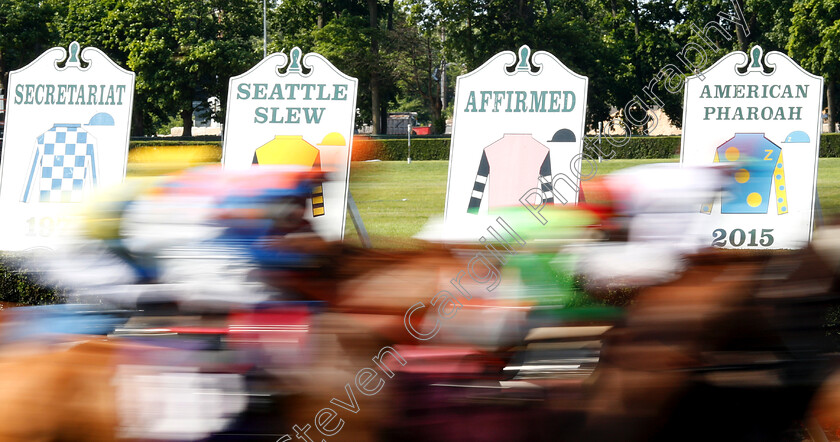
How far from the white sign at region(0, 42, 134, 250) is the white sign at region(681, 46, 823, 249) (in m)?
5.19

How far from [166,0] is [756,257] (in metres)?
36.7

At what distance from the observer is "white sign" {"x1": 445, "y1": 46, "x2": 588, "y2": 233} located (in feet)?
22.5

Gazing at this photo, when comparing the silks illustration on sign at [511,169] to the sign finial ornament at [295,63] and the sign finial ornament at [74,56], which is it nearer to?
the sign finial ornament at [295,63]

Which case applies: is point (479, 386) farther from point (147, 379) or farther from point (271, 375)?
point (147, 379)

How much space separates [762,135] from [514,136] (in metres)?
2.18

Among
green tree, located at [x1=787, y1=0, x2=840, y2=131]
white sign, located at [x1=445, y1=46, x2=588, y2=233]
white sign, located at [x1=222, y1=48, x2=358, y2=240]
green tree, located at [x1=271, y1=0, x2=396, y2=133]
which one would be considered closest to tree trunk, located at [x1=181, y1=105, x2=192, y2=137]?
green tree, located at [x1=271, y1=0, x2=396, y2=133]

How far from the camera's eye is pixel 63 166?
7582mm

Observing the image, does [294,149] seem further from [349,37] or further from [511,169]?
[349,37]

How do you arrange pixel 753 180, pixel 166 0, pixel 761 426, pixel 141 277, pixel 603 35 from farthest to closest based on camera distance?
pixel 166 0
pixel 603 35
pixel 753 180
pixel 141 277
pixel 761 426

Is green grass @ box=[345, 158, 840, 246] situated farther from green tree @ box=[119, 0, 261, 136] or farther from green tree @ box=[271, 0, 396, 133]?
green tree @ box=[119, 0, 261, 136]

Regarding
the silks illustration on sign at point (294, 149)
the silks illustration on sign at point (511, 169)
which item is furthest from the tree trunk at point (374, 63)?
the silks illustration on sign at point (511, 169)

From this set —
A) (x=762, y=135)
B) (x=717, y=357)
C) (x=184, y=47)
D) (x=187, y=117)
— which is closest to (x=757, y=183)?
(x=762, y=135)

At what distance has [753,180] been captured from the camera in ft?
22.3

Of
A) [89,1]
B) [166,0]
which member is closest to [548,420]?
[166,0]
